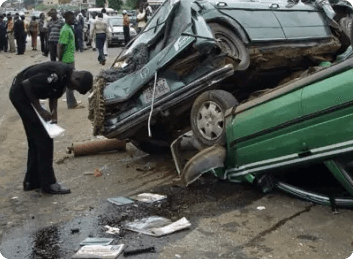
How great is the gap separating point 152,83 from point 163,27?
29.4 inches

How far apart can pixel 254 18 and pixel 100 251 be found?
3573 millimetres

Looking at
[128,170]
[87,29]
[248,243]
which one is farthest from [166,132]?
[87,29]

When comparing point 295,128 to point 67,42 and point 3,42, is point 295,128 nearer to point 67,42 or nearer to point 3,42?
point 67,42

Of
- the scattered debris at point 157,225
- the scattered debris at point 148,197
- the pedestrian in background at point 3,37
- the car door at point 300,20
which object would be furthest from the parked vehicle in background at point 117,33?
the scattered debris at point 157,225

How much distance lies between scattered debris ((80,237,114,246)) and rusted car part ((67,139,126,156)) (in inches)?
115

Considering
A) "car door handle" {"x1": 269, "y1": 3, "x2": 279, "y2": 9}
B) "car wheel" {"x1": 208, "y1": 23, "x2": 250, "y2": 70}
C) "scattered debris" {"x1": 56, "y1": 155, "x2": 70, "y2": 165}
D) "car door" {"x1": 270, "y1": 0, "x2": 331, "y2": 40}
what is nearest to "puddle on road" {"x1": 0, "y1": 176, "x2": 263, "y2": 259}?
"car wheel" {"x1": 208, "y1": 23, "x2": 250, "y2": 70}

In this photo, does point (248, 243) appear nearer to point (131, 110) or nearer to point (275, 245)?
point (275, 245)

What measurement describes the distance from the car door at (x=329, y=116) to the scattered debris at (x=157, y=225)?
120 centimetres

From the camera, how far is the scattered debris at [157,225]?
435cm

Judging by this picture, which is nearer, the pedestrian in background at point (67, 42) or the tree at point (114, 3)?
the pedestrian in background at point (67, 42)

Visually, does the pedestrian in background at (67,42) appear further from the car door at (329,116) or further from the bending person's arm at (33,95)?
the car door at (329,116)

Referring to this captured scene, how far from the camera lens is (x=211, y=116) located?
5.50m

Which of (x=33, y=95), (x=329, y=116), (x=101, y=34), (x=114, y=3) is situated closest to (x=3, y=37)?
(x=101, y=34)

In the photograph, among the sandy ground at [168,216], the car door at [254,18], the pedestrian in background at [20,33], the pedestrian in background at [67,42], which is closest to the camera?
the sandy ground at [168,216]
